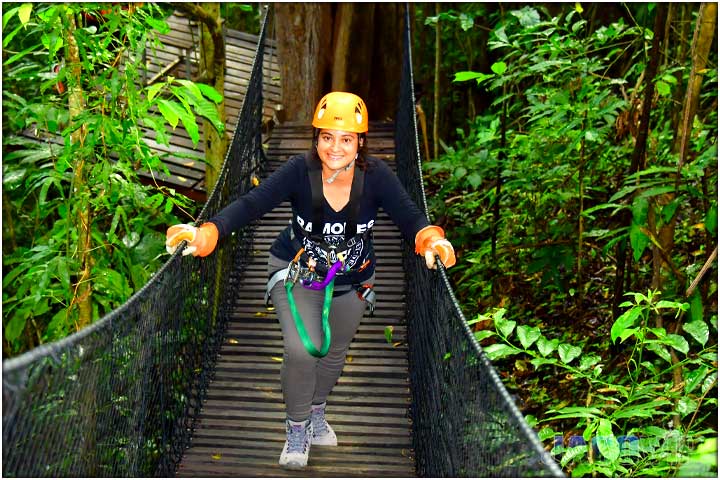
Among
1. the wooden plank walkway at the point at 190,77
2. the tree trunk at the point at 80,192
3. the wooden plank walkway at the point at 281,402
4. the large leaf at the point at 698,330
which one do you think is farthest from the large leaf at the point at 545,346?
the wooden plank walkway at the point at 190,77

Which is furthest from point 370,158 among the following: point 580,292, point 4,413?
point 580,292

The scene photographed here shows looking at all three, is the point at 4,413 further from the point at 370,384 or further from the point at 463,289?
the point at 463,289

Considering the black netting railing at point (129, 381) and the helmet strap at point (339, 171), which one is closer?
the black netting railing at point (129, 381)

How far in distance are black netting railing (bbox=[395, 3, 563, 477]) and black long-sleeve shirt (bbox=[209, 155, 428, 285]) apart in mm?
223

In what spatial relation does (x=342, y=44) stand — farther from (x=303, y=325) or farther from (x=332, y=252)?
(x=303, y=325)

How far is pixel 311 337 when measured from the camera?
8.07 feet

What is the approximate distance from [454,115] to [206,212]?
5348 millimetres

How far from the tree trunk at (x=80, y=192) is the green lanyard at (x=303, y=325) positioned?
0.78m

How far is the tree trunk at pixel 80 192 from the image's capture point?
8.66ft

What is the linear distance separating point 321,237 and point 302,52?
2.85 metres

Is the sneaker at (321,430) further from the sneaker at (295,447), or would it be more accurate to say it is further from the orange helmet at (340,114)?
the orange helmet at (340,114)

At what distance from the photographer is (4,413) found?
136 cm

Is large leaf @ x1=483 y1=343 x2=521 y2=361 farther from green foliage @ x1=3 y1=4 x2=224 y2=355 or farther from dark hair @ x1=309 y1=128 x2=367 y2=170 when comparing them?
green foliage @ x1=3 y1=4 x2=224 y2=355

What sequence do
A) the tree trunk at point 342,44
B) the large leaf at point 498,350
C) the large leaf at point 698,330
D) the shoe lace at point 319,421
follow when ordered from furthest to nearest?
1. the tree trunk at point 342,44
2. the shoe lace at point 319,421
3. the large leaf at point 698,330
4. the large leaf at point 498,350
